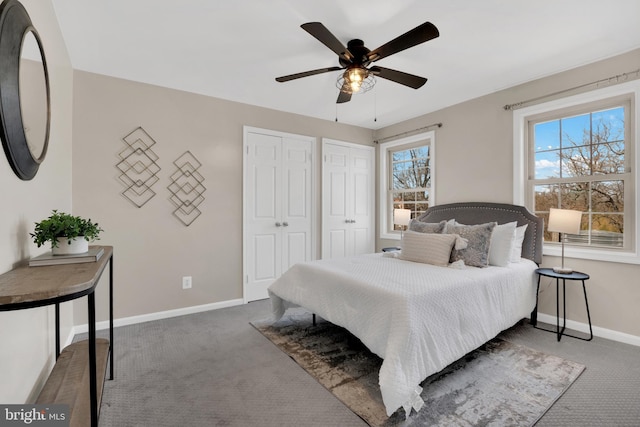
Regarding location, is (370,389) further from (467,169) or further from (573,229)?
(467,169)

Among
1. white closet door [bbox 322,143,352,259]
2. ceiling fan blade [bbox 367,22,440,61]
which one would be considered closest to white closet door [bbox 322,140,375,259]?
white closet door [bbox 322,143,352,259]

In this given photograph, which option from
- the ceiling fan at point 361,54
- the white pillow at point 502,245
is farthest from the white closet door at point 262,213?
the white pillow at point 502,245

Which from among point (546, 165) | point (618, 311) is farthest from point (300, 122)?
point (618, 311)

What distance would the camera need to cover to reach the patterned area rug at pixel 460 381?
169 cm

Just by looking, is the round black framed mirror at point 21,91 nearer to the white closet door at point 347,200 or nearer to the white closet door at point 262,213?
the white closet door at point 262,213

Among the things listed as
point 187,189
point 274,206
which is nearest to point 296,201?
point 274,206

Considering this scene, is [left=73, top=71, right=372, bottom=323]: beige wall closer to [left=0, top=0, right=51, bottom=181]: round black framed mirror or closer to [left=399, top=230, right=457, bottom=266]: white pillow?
[left=0, top=0, right=51, bottom=181]: round black framed mirror

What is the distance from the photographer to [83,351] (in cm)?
192

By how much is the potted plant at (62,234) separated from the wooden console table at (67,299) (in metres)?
0.14

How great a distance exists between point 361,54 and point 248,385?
247 centimetres

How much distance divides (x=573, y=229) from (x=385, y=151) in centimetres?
286

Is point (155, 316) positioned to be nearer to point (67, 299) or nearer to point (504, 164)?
point (67, 299)

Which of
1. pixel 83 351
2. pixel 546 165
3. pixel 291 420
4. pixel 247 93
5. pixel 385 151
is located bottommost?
pixel 291 420

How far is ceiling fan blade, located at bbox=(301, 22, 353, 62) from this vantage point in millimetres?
1766
